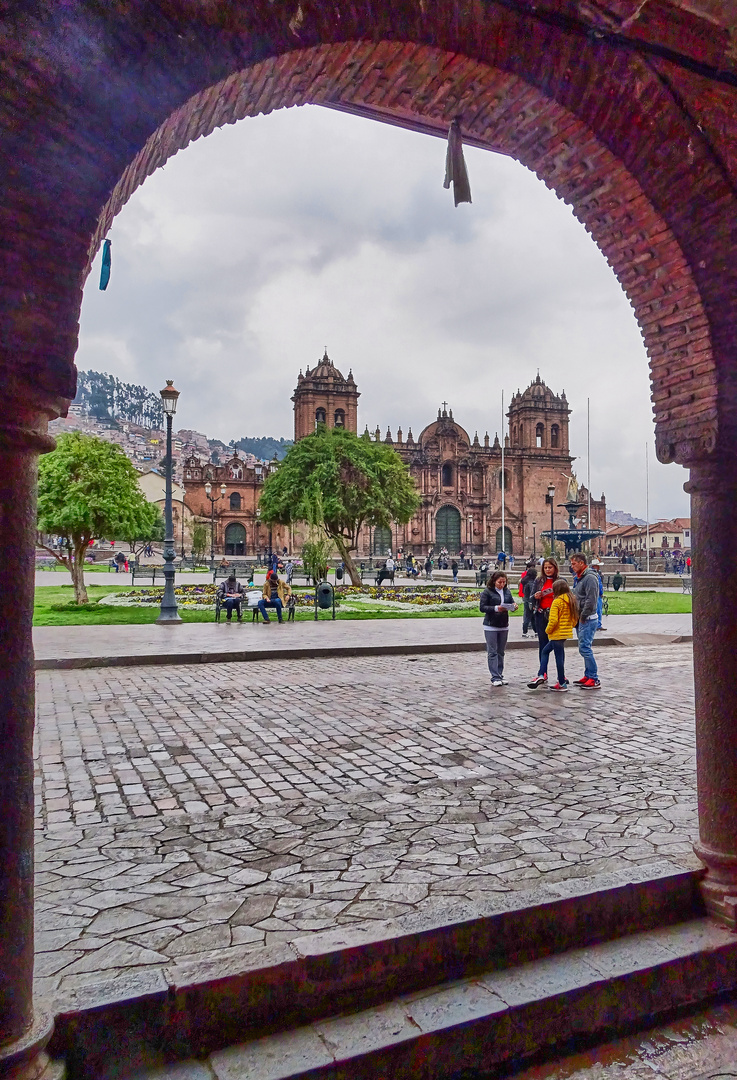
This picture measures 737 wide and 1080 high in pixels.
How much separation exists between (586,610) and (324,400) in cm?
5888

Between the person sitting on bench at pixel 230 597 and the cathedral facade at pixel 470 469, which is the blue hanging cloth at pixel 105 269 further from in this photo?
the cathedral facade at pixel 470 469

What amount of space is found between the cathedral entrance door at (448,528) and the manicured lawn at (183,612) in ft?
139

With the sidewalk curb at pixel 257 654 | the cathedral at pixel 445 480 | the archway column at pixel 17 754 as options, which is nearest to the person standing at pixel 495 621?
the sidewalk curb at pixel 257 654

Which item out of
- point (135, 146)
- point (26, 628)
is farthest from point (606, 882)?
point (135, 146)

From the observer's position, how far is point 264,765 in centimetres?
523

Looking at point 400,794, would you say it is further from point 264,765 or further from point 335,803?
point 264,765

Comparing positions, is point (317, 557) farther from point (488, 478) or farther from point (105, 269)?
point (488, 478)

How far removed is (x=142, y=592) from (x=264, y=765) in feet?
65.1

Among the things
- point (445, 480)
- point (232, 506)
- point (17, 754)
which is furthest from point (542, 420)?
point (17, 754)

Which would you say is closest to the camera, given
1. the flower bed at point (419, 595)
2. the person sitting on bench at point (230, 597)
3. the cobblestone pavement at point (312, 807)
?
the cobblestone pavement at point (312, 807)

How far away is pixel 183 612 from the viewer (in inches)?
705

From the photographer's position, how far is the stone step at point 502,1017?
2266 mm

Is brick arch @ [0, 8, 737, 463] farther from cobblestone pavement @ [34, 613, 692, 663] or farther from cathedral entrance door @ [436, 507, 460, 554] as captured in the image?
cathedral entrance door @ [436, 507, 460, 554]

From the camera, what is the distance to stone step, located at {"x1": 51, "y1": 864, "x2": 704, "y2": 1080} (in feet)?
7.32
